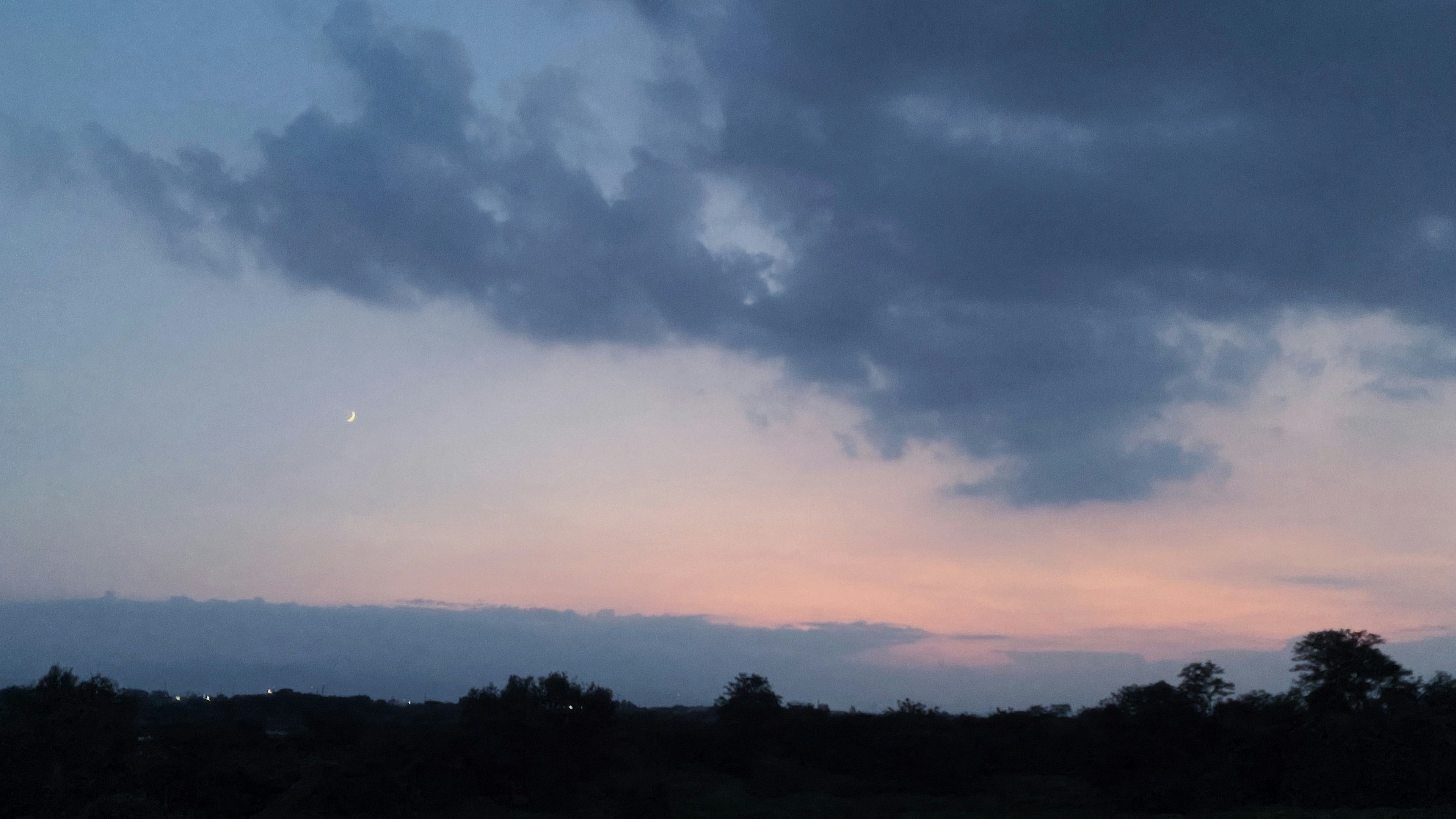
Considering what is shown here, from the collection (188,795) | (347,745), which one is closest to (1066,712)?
(347,745)

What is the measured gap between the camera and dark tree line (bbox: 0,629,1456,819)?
1377 inches

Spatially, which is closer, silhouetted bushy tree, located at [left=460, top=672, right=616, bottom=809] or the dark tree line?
the dark tree line

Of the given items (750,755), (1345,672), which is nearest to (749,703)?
(750,755)

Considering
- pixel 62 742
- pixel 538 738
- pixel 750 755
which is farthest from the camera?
pixel 750 755

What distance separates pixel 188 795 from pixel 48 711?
563 centimetres

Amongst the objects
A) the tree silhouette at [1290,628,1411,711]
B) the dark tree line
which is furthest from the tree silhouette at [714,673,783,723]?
the tree silhouette at [1290,628,1411,711]

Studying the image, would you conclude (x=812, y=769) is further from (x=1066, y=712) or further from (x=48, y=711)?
(x=48, y=711)

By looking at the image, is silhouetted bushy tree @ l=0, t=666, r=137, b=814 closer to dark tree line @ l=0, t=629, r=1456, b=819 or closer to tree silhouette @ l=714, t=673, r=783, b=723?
dark tree line @ l=0, t=629, r=1456, b=819

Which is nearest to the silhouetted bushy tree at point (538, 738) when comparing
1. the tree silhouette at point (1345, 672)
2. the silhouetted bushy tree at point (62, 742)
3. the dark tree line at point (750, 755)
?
the dark tree line at point (750, 755)

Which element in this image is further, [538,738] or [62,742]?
[538,738]

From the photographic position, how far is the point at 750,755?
53.3 m

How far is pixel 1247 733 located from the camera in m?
43.6

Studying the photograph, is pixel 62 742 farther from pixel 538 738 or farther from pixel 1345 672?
pixel 1345 672

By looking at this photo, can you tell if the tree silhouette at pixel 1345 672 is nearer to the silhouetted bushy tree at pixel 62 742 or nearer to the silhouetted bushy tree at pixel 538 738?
the silhouetted bushy tree at pixel 538 738
